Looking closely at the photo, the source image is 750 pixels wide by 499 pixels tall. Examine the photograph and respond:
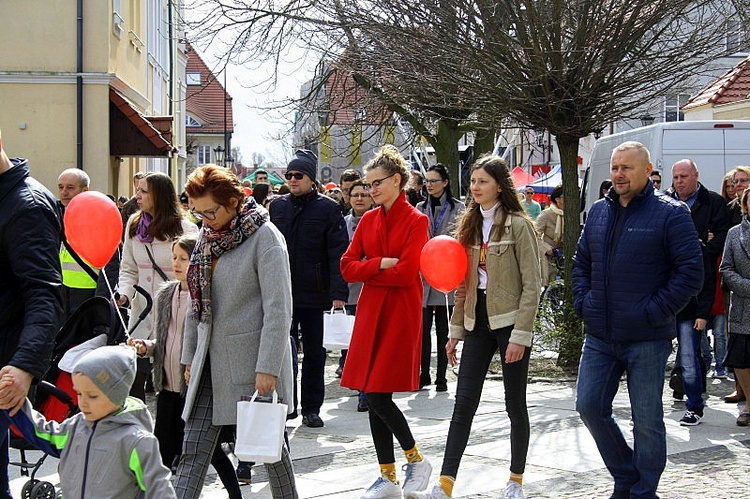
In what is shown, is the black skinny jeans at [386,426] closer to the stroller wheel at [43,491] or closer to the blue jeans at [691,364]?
the stroller wheel at [43,491]

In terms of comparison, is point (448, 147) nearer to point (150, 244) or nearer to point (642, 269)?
point (150, 244)

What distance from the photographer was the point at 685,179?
988 cm

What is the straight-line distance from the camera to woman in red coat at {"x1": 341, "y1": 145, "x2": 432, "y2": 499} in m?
6.90

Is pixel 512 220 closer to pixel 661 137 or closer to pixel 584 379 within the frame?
pixel 584 379

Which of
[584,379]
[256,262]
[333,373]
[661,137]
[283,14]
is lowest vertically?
[333,373]

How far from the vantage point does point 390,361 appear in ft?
22.8

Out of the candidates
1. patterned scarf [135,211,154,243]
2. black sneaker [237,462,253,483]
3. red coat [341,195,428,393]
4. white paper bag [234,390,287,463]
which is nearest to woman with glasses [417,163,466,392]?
patterned scarf [135,211,154,243]

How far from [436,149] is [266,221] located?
1505 centimetres

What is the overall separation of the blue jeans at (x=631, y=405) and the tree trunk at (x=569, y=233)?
541 cm

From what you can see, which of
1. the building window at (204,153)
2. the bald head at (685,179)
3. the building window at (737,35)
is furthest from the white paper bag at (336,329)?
the building window at (204,153)

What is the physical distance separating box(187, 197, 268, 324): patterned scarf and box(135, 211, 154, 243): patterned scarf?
298 cm

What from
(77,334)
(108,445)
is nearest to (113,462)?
(108,445)

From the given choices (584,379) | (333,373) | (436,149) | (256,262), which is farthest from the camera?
(436,149)

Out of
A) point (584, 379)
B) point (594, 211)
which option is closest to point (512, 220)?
point (594, 211)
